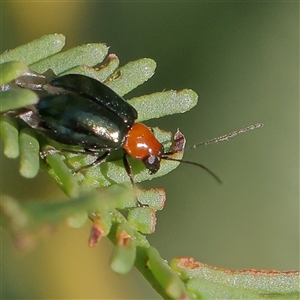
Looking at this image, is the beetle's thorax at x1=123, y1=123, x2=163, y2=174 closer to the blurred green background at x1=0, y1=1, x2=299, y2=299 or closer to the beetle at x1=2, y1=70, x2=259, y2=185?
the beetle at x1=2, y1=70, x2=259, y2=185

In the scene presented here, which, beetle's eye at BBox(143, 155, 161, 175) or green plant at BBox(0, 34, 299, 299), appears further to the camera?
beetle's eye at BBox(143, 155, 161, 175)

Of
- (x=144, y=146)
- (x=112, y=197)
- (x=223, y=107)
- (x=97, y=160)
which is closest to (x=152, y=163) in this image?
(x=144, y=146)

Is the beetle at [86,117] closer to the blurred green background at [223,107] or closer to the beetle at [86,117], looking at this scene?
the beetle at [86,117]

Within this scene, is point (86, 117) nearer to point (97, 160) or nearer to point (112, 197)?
point (97, 160)

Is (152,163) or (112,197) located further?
(152,163)

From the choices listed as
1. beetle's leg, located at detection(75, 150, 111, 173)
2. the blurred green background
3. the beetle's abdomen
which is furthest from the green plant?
the blurred green background

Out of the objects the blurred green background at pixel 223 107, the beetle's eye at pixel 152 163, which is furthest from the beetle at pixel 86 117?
the blurred green background at pixel 223 107
